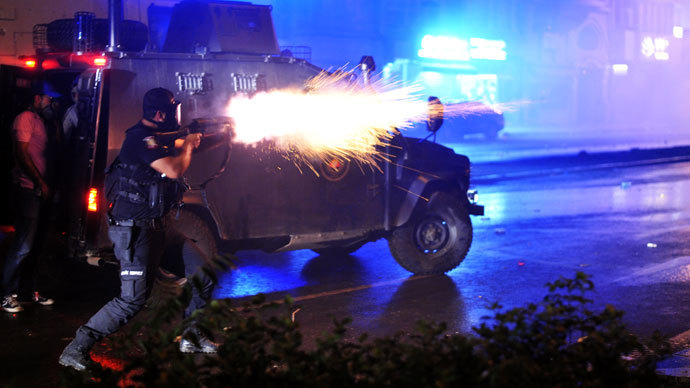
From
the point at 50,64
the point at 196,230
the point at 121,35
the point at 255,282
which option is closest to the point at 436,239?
the point at 255,282

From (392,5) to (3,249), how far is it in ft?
117

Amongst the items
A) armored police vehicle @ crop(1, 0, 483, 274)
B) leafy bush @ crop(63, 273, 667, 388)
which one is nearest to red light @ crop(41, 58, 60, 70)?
armored police vehicle @ crop(1, 0, 483, 274)

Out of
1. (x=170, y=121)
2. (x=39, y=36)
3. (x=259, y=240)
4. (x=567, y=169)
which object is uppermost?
(x=39, y=36)

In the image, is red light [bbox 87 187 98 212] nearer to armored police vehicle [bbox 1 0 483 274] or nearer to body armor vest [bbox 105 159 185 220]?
armored police vehicle [bbox 1 0 483 274]

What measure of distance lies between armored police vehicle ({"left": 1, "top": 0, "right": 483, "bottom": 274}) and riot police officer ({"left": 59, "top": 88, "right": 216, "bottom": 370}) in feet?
2.60

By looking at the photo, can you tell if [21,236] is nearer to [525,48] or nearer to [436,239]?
[436,239]

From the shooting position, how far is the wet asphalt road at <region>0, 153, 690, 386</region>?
6.43m

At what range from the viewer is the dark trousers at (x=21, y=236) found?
681 centimetres

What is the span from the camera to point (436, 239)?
334 inches

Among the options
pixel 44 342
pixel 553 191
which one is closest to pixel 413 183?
pixel 44 342

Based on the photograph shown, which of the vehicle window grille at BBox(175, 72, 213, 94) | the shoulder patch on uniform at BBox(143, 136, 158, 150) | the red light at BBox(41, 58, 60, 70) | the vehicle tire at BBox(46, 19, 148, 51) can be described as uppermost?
the vehicle tire at BBox(46, 19, 148, 51)

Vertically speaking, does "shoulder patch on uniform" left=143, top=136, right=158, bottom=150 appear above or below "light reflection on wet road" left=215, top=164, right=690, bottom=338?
above

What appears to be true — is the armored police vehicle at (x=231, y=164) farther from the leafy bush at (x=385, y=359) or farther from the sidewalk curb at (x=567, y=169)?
the sidewalk curb at (x=567, y=169)

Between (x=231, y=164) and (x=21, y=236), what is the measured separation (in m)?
1.98
